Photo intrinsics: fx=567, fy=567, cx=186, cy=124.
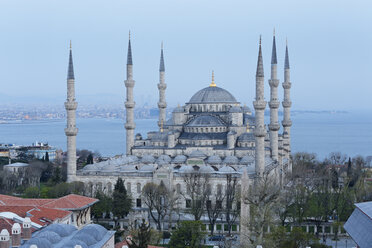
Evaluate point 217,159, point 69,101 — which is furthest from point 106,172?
point 217,159

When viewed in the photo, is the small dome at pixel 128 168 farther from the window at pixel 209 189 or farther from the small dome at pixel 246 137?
the small dome at pixel 246 137

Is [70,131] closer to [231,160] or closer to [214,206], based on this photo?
[231,160]

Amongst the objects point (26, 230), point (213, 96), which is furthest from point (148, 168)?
point (26, 230)

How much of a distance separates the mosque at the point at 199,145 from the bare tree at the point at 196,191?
2.00ft

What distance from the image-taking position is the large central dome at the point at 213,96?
43.5m

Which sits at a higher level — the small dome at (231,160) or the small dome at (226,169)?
the small dome at (231,160)

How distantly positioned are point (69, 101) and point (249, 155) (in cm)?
1185

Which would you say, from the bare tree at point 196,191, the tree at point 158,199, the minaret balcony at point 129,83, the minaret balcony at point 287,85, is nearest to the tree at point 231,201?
the bare tree at point 196,191

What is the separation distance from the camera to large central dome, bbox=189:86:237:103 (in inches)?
1714

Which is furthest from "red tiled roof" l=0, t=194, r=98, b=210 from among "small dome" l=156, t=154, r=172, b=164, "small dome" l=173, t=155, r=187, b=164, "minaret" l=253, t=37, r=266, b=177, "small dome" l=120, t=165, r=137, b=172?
"small dome" l=173, t=155, r=187, b=164

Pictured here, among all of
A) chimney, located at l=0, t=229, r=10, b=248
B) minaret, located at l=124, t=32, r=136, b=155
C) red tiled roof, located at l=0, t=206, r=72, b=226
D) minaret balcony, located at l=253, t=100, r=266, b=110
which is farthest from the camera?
minaret, located at l=124, t=32, r=136, b=155

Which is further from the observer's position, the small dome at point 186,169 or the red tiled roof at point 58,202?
the small dome at point 186,169

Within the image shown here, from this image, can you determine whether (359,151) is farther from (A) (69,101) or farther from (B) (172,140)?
(A) (69,101)

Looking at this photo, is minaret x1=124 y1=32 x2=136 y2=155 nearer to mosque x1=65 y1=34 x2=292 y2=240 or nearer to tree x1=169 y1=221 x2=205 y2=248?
mosque x1=65 y1=34 x2=292 y2=240
